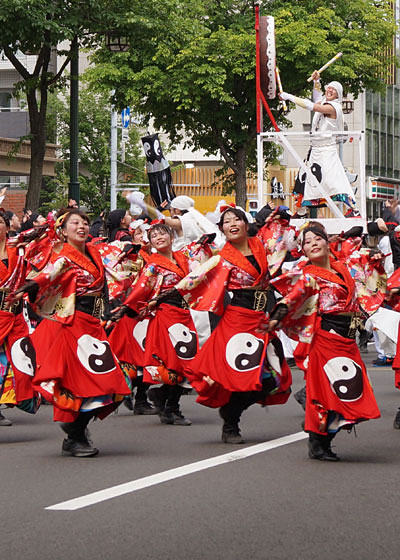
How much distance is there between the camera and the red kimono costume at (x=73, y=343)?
8461mm

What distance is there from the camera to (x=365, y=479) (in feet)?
24.7

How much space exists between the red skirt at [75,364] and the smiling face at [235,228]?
1209 mm

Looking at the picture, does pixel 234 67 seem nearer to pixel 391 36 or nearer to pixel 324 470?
pixel 391 36

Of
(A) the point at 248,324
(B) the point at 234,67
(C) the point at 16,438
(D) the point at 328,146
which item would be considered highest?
(B) the point at 234,67

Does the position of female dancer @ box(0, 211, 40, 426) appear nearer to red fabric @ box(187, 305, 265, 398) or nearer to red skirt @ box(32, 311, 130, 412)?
red skirt @ box(32, 311, 130, 412)

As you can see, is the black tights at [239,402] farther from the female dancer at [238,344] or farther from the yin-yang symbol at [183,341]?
the yin-yang symbol at [183,341]

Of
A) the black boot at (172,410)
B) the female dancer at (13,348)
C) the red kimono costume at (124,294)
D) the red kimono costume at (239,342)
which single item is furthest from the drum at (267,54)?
the red kimono costume at (239,342)

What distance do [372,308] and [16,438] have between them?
2.91 m

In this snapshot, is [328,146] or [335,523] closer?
[335,523]

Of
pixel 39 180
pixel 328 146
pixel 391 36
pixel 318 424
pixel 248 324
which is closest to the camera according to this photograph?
pixel 318 424

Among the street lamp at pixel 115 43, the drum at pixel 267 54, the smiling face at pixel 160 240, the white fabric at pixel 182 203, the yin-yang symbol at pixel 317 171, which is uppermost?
the street lamp at pixel 115 43

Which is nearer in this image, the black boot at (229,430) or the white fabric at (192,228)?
the black boot at (229,430)

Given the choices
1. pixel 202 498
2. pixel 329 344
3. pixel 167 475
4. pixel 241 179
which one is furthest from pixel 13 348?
pixel 241 179

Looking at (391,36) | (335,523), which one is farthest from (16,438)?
(391,36)
